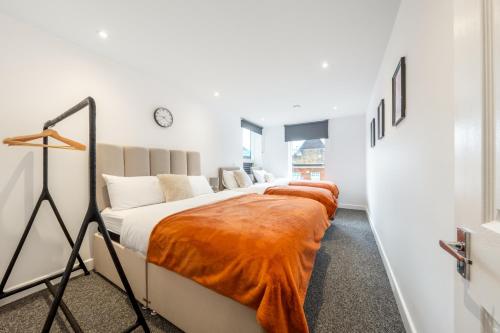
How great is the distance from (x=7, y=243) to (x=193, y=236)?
5.87ft

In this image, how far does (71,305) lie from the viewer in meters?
1.52

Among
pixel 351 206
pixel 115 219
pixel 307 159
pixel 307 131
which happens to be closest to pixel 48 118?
pixel 115 219

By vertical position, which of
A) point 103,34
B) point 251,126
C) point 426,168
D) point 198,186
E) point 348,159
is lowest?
point 198,186

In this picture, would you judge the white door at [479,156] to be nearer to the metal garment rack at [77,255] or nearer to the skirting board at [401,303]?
the skirting board at [401,303]

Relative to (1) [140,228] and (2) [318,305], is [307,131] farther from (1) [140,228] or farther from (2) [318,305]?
(1) [140,228]

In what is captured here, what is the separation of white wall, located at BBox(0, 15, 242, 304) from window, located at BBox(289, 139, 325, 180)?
445cm

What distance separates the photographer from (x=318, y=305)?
59.5 inches

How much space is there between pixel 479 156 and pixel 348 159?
5142mm

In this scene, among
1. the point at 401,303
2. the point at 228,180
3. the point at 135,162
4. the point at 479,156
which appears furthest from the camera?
the point at 228,180

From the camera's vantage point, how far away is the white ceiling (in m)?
1.57

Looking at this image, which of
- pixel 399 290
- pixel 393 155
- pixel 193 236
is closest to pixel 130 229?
pixel 193 236

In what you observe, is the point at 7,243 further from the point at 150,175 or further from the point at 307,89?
the point at 307,89

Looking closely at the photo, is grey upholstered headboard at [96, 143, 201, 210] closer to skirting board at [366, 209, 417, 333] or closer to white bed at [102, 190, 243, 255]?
white bed at [102, 190, 243, 255]

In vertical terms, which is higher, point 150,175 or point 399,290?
point 150,175
